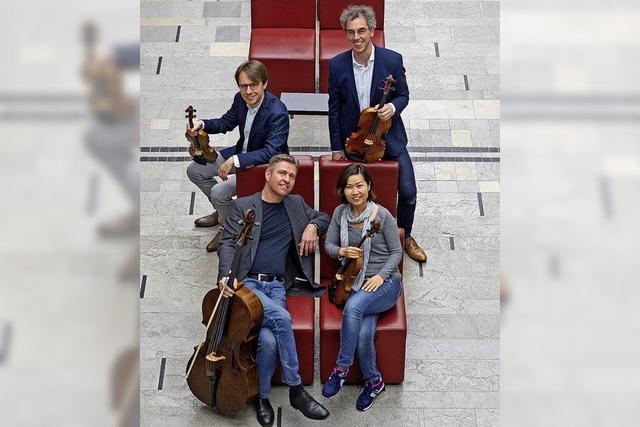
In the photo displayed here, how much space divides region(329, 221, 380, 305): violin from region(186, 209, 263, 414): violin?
1.79ft

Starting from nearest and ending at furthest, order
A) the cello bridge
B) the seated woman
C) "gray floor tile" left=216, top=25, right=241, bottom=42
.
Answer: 1. the cello bridge
2. the seated woman
3. "gray floor tile" left=216, top=25, right=241, bottom=42

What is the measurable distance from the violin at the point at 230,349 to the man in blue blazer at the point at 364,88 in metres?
1.12

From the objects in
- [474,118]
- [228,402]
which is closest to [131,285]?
[228,402]

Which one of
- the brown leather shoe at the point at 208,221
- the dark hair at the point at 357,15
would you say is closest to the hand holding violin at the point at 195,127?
the brown leather shoe at the point at 208,221

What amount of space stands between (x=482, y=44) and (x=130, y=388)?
7.99 metres

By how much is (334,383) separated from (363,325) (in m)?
0.36

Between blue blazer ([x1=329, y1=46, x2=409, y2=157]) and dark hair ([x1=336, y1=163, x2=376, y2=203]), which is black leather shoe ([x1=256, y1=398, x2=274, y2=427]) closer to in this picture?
dark hair ([x1=336, y1=163, x2=376, y2=203])

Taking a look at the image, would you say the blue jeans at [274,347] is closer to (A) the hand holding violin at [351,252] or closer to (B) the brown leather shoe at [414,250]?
(A) the hand holding violin at [351,252]

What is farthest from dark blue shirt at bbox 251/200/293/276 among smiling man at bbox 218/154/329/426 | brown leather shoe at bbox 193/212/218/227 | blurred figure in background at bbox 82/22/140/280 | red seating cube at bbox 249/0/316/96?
blurred figure in background at bbox 82/22/140/280

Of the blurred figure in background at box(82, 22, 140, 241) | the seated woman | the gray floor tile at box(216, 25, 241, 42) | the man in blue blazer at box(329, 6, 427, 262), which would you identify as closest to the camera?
the blurred figure in background at box(82, 22, 140, 241)

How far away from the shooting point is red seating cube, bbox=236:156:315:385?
16.3 feet

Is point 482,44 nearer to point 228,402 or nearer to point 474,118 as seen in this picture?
point 474,118

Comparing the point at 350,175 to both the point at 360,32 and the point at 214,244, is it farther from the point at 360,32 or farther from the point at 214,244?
the point at 214,244

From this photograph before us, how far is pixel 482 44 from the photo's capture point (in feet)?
26.9
